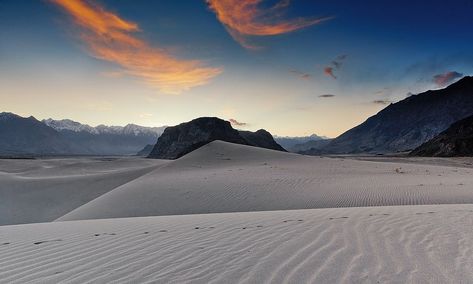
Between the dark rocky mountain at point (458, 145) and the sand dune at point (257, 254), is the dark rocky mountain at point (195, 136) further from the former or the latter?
the sand dune at point (257, 254)

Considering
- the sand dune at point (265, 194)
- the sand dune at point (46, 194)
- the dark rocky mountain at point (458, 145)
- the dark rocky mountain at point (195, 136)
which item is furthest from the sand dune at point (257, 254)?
the dark rocky mountain at point (195, 136)

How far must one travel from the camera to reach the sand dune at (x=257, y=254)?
3562mm

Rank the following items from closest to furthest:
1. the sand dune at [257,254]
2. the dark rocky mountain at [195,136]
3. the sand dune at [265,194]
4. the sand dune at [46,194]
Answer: the sand dune at [257,254], the sand dune at [265,194], the sand dune at [46,194], the dark rocky mountain at [195,136]

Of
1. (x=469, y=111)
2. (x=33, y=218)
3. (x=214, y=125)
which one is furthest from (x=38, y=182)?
(x=469, y=111)

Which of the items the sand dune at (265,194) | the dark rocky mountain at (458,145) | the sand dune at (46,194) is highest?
the dark rocky mountain at (458,145)

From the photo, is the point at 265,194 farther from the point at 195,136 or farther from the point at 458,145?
the point at 195,136

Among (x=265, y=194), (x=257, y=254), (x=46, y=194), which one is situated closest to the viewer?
(x=257, y=254)

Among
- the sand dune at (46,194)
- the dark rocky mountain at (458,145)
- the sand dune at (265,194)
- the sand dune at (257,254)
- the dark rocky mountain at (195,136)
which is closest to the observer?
the sand dune at (257,254)

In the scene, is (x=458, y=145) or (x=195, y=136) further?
(x=195, y=136)

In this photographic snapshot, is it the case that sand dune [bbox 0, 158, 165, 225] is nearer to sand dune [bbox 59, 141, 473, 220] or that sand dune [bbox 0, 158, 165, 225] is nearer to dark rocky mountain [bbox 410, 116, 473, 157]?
sand dune [bbox 59, 141, 473, 220]

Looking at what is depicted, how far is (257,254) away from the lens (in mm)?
4285

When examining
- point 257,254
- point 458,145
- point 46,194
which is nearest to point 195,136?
point 458,145

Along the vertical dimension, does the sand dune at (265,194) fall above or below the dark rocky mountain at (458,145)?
below

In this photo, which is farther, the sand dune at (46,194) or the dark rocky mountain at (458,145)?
the dark rocky mountain at (458,145)
